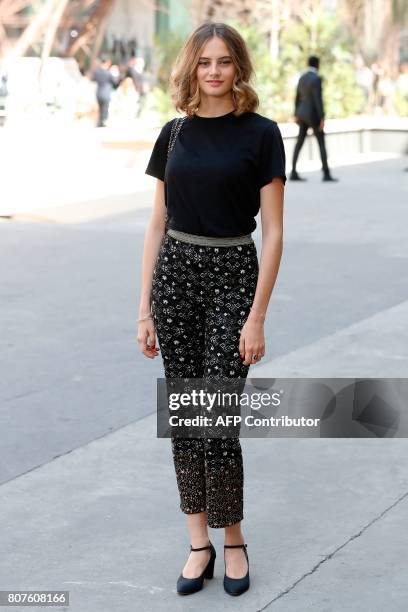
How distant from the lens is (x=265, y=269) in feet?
11.7

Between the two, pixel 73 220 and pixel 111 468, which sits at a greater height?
pixel 111 468

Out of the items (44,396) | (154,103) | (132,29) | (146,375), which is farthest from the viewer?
(132,29)

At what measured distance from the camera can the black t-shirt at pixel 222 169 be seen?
353 cm

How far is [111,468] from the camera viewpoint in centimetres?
499

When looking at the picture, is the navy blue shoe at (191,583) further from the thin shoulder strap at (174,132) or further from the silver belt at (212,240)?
the thin shoulder strap at (174,132)

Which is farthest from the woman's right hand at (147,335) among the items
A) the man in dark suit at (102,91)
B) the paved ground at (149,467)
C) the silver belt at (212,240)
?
the man in dark suit at (102,91)

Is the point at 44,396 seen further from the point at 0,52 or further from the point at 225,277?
the point at 0,52

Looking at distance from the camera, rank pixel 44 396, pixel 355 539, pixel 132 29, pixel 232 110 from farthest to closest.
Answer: pixel 132 29, pixel 44 396, pixel 355 539, pixel 232 110

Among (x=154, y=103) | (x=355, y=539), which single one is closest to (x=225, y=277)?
(x=355, y=539)

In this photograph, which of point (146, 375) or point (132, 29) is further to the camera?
point (132, 29)

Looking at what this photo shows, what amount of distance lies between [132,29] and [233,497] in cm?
4085

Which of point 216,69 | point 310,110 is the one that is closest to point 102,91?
point 310,110

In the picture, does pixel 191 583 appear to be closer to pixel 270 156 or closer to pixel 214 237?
pixel 214 237

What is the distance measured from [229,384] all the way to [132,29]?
40.9 metres
